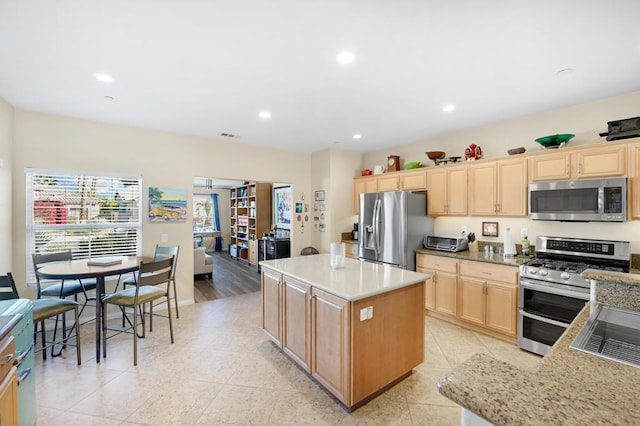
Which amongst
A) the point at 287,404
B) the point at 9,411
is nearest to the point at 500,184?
the point at 287,404

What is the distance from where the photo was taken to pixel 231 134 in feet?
14.3

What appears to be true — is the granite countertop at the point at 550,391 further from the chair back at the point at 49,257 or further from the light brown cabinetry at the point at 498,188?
the chair back at the point at 49,257

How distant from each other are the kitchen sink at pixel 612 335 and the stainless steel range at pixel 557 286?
1473 mm

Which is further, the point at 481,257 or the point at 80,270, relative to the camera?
the point at 481,257

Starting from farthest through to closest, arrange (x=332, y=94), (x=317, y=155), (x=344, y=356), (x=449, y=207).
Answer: (x=317, y=155) → (x=449, y=207) → (x=332, y=94) → (x=344, y=356)

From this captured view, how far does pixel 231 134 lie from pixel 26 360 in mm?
3440

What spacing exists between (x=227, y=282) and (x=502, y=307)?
478 cm

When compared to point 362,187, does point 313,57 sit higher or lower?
higher

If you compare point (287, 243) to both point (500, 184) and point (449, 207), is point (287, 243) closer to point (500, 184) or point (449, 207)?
point (449, 207)

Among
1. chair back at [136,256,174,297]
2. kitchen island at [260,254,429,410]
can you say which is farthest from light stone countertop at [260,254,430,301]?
chair back at [136,256,174,297]

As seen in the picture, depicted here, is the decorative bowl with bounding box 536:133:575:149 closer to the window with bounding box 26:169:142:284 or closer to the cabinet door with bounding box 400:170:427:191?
the cabinet door with bounding box 400:170:427:191

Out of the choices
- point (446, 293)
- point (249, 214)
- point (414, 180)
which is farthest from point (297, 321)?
point (249, 214)

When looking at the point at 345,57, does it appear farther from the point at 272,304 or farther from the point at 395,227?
the point at 395,227

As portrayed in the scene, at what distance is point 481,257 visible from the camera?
3420mm
